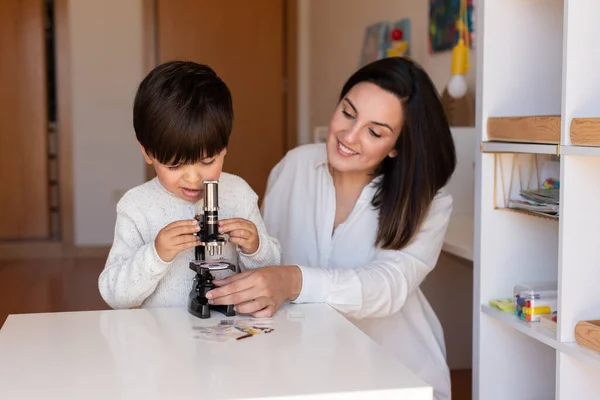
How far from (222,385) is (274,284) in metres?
0.44

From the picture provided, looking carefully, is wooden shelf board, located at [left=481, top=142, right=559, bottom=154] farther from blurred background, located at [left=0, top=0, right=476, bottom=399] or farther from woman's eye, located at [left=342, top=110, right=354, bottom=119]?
blurred background, located at [left=0, top=0, right=476, bottom=399]

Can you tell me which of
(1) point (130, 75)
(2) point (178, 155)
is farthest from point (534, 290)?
(1) point (130, 75)

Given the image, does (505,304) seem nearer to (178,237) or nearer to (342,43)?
(178,237)

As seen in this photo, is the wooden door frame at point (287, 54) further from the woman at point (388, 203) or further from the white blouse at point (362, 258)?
the woman at point (388, 203)

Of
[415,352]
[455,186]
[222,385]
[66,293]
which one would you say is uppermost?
[455,186]

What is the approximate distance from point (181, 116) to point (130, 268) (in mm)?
288

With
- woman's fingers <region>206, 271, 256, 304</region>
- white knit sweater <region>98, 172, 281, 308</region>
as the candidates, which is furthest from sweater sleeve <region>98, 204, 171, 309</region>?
woman's fingers <region>206, 271, 256, 304</region>

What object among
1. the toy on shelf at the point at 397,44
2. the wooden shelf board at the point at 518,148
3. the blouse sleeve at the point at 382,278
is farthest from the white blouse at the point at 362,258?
the toy on shelf at the point at 397,44

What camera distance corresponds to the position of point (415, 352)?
186 centimetres

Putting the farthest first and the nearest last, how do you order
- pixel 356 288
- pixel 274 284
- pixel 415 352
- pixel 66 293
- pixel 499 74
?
pixel 66 293, pixel 415 352, pixel 499 74, pixel 356 288, pixel 274 284

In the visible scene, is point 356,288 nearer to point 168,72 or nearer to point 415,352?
point 415,352

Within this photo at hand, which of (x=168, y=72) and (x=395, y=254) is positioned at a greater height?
(x=168, y=72)

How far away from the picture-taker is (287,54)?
5980 millimetres

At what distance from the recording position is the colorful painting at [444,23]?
300 cm
